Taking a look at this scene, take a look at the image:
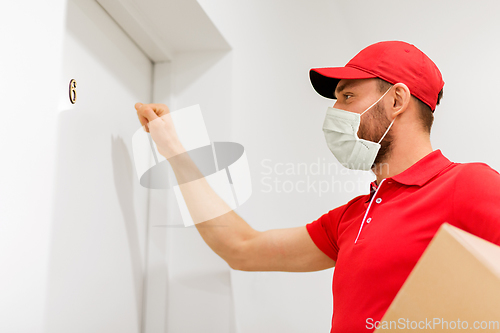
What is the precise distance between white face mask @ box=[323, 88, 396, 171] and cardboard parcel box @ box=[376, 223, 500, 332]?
597 mm

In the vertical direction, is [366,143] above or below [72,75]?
below

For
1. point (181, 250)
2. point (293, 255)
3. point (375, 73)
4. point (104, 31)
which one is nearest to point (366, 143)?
point (375, 73)

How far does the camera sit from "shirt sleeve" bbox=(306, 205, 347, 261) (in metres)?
1.02

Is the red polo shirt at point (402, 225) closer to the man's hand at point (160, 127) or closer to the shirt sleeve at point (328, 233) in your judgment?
the shirt sleeve at point (328, 233)

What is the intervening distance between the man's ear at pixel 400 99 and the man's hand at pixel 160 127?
50 centimetres

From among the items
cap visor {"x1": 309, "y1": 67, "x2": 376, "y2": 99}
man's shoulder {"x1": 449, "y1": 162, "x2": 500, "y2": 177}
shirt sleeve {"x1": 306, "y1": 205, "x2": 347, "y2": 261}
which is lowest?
shirt sleeve {"x1": 306, "y1": 205, "x2": 347, "y2": 261}

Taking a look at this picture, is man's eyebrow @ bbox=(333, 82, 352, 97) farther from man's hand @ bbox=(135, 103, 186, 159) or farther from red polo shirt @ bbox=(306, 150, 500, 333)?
man's hand @ bbox=(135, 103, 186, 159)

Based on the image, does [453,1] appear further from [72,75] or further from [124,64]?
[72,75]

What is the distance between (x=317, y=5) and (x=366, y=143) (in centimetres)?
114

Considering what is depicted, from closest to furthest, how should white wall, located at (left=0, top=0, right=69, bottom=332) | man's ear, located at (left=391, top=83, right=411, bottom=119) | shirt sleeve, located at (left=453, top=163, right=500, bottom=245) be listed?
1. white wall, located at (left=0, top=0, right=69, bottom=332)
2. shirt sleeve, located at (left=453, top=163, right=500, bottom=245)
3. man's ear, located at (left=391, top=83, right=411, bottom=119)

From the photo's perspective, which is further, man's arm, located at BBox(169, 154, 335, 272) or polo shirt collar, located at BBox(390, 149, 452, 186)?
man's arm, located at BBox(169, 154, 335, 272)

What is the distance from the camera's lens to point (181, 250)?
1.12 m

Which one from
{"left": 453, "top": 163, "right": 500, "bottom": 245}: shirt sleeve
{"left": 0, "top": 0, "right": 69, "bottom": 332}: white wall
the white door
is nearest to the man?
{"left": 453, "top": 163, "right": 500, "bottom": 245}: shirt sleeve

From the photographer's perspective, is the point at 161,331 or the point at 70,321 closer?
the point at 70,321
